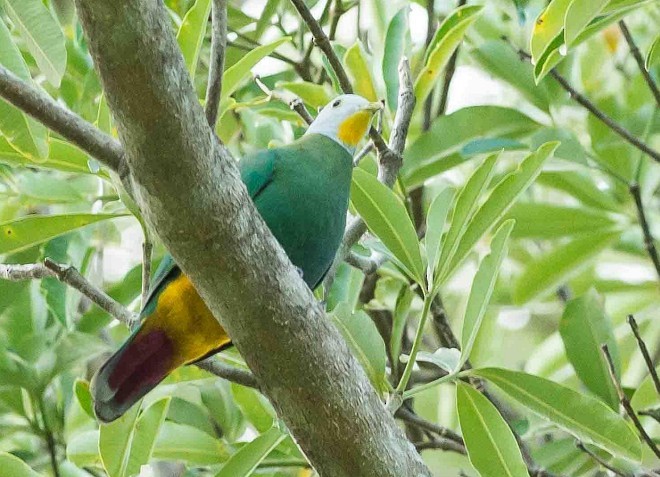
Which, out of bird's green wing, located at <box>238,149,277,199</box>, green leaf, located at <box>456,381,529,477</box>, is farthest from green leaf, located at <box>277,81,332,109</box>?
green leaf, located at <box>456,381,529,477</box>

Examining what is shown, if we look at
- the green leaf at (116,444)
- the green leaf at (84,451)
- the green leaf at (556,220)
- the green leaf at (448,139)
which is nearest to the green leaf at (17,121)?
the green leaf at (116,444)

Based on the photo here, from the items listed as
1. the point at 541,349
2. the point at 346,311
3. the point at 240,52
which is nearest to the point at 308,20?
the point at 346,311

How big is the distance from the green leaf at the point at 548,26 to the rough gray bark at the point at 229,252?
0.62 meters

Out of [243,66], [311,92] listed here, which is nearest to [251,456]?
[243,66]

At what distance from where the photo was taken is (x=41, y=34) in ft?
5.76

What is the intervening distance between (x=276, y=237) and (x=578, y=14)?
2.41ft

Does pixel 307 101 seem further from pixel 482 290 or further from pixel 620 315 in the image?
pixel 620 315

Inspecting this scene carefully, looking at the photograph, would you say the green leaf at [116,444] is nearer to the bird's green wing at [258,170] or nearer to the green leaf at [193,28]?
the bird's green wing at [258,170]

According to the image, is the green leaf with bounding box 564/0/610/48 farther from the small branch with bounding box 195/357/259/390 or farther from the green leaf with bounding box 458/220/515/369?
the small branch with bounding box 195/357/259/390

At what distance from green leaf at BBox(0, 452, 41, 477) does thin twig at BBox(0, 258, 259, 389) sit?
1.10 ft

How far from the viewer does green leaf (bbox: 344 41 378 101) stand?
2.34 meters

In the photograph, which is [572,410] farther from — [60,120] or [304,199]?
[60,120]

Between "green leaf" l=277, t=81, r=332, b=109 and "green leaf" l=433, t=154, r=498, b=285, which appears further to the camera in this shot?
"green leaf" l=277, t=81, r=332, b=109

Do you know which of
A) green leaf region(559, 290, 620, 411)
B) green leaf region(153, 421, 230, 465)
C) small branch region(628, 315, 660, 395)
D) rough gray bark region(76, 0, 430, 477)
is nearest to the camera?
rough gray bark region(76, 0, 430, 477)
